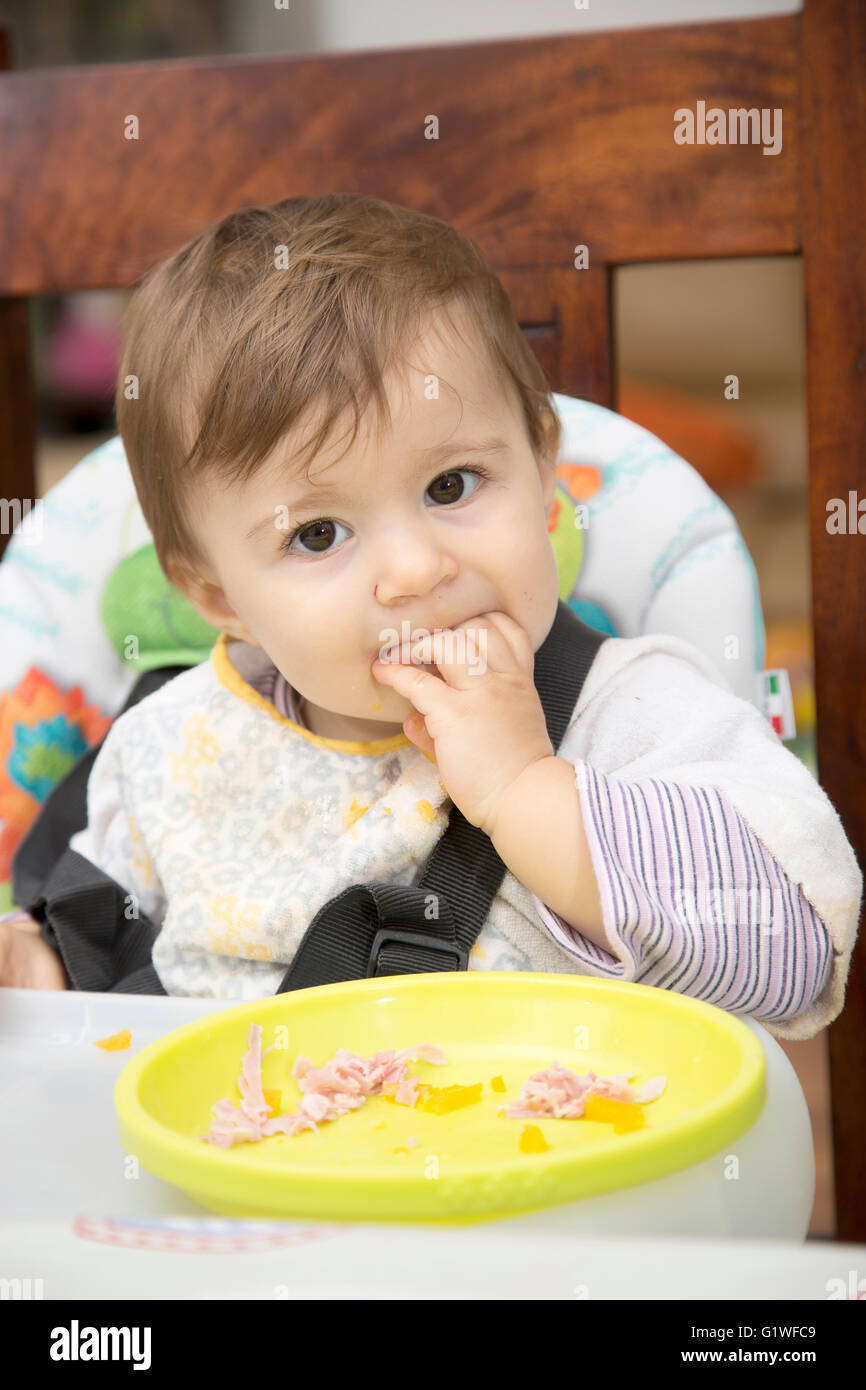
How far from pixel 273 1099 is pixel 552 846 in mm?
187

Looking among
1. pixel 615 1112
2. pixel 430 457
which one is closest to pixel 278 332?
pixel 430 457

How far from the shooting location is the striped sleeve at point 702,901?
0.66 metres

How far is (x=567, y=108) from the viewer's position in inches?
42.3

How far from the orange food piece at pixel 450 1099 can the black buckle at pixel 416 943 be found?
0.14m

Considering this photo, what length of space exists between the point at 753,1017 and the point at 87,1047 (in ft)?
1.13

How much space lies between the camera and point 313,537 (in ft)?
2.49

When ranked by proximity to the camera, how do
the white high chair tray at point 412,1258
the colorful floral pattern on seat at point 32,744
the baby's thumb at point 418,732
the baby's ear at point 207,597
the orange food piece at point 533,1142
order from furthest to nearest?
the colorful floral pattern on seat at point 32,744 < the baby's ear at point 207,597 < the baby's thumb at point 418,732 < the orange food piece at point 533,1142 < the white high chair tray at point 412,1258

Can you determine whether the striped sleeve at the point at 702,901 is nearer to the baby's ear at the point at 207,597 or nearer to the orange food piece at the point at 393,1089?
the orange food piece at the point at 393,1089

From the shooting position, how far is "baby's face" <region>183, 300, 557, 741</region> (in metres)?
0.72

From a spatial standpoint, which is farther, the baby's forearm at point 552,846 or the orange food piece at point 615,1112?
the baby's forearm at point 552,846

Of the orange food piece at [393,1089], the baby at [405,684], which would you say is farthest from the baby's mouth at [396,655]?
the orange food piece at [393,1089]

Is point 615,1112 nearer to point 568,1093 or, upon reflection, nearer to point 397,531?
point 568,1093
